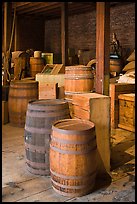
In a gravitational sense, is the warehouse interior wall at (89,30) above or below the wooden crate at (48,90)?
above

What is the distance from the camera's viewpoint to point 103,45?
3.63 metres

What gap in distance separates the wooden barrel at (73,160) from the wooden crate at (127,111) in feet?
9.08

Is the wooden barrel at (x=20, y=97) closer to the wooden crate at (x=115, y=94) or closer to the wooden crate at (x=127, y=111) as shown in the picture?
the wooden crate at (x=115, y=94)

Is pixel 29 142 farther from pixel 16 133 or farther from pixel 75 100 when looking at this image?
pixel 16 133

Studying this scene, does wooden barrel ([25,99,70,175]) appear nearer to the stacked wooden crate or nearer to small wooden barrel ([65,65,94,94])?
small wooden barrel ([65,65,94,94])

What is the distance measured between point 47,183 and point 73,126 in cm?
75

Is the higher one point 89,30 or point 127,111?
point 89,30

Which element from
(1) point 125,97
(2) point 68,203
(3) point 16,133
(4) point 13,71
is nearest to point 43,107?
(2) point 68,203

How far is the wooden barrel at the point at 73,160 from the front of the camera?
265 cm

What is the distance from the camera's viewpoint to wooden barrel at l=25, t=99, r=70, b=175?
10.6ft

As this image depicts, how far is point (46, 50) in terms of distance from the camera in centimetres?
1277

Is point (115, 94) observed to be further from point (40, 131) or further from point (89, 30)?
point (89, 30)

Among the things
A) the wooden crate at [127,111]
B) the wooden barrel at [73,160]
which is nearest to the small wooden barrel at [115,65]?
the wooden crate at [127,111]

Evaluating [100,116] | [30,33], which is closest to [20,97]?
[100,116]
